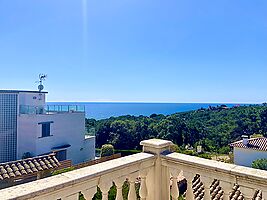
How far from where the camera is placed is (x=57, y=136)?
16.6 metres

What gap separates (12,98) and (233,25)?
13.9 metres

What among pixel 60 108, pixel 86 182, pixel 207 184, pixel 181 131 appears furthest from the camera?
pixel 181 131

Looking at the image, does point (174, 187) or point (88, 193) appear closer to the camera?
point (88, 193)

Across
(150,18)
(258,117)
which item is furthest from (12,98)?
(258,117)

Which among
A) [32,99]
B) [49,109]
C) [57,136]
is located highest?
[32,99]

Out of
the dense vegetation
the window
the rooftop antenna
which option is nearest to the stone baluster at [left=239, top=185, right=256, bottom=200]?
the window

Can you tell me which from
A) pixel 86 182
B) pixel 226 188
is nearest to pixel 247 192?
pixel 226 188

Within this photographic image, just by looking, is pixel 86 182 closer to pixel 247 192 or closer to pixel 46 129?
pixel 247 192

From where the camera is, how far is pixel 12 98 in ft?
50.4

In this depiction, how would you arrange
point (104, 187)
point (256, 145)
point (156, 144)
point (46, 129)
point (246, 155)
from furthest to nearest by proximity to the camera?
1. point (246, 155)
2. point (256, 145)
3. point (46, 129)
4. point (156, 144)
5. point (104, 187)

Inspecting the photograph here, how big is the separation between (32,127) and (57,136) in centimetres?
198

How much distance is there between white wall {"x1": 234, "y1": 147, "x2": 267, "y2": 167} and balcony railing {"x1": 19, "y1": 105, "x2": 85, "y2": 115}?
12031mm

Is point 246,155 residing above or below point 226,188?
below

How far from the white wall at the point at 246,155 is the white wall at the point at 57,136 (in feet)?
36.3
